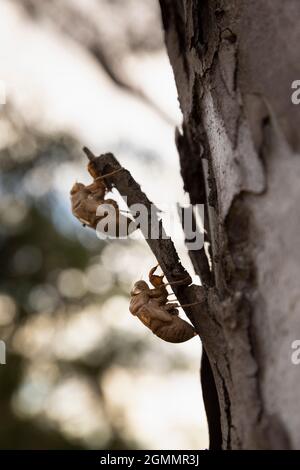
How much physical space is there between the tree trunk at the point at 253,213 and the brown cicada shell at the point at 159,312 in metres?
0.22

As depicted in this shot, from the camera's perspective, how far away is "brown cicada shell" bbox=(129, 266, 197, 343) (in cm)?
167

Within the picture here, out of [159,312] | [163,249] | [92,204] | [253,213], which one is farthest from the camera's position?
[92,204]

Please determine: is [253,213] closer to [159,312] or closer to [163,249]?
[163,249]

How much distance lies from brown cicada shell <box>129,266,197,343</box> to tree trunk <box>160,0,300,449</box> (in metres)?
0.22

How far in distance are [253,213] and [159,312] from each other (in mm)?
540

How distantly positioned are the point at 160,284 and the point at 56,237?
6600mm

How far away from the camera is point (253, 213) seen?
1282 millimetres

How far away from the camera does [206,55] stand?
1551 millimetres

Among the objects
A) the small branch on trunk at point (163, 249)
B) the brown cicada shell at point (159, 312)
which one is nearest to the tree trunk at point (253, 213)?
the small branch on trunk at point (163, 249)

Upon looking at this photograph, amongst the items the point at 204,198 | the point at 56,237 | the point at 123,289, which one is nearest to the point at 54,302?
the point at 56,237

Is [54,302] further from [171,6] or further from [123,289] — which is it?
[171,6]

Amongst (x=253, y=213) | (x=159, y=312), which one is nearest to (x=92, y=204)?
(x=159, y=312)

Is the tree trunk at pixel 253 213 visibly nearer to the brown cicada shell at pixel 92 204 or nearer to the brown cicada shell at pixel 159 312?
the brown cicada shell at pixel 159 312

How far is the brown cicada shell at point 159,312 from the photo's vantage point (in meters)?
1.67
